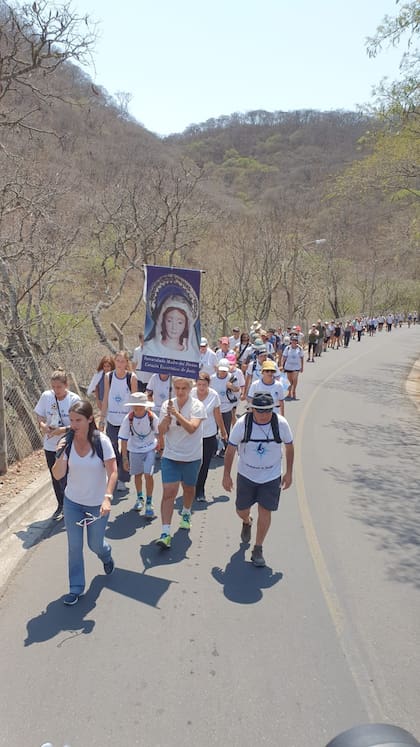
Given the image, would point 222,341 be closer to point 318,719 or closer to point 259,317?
point 318,719

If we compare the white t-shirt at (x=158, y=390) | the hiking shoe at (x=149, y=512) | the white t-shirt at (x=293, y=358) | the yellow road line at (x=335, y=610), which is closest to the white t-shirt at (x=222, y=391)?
the white t-shirt at (x=158, y=390)

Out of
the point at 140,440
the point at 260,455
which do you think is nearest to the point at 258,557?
the point at 260,455

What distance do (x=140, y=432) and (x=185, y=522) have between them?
1.13 metres

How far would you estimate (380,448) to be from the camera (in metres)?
10.0

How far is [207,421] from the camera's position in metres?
6.90

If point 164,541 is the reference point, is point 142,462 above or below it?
above

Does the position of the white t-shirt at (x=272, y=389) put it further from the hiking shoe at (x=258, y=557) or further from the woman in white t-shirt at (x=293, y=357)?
the woman in white t-shirt at (x=293, y=357)

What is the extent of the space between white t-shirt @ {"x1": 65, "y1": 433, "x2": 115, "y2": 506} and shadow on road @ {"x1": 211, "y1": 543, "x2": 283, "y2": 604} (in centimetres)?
141

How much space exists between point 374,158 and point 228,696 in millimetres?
17613

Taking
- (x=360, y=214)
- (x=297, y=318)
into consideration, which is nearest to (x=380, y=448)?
(x=297, y=318)

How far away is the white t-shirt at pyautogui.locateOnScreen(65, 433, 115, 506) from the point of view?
14.7ft

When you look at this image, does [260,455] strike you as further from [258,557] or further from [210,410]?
[210,410]

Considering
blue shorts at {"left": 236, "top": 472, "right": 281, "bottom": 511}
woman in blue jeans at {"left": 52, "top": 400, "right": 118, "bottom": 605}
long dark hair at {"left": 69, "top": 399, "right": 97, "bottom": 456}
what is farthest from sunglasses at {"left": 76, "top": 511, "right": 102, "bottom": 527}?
blue shorts at {"left": 236, "top": 472, "right": 281, "bottom": 511}

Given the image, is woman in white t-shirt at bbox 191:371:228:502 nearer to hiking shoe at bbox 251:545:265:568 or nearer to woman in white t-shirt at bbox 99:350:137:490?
woman in white t-shirt at bbox 99:350:137:490
